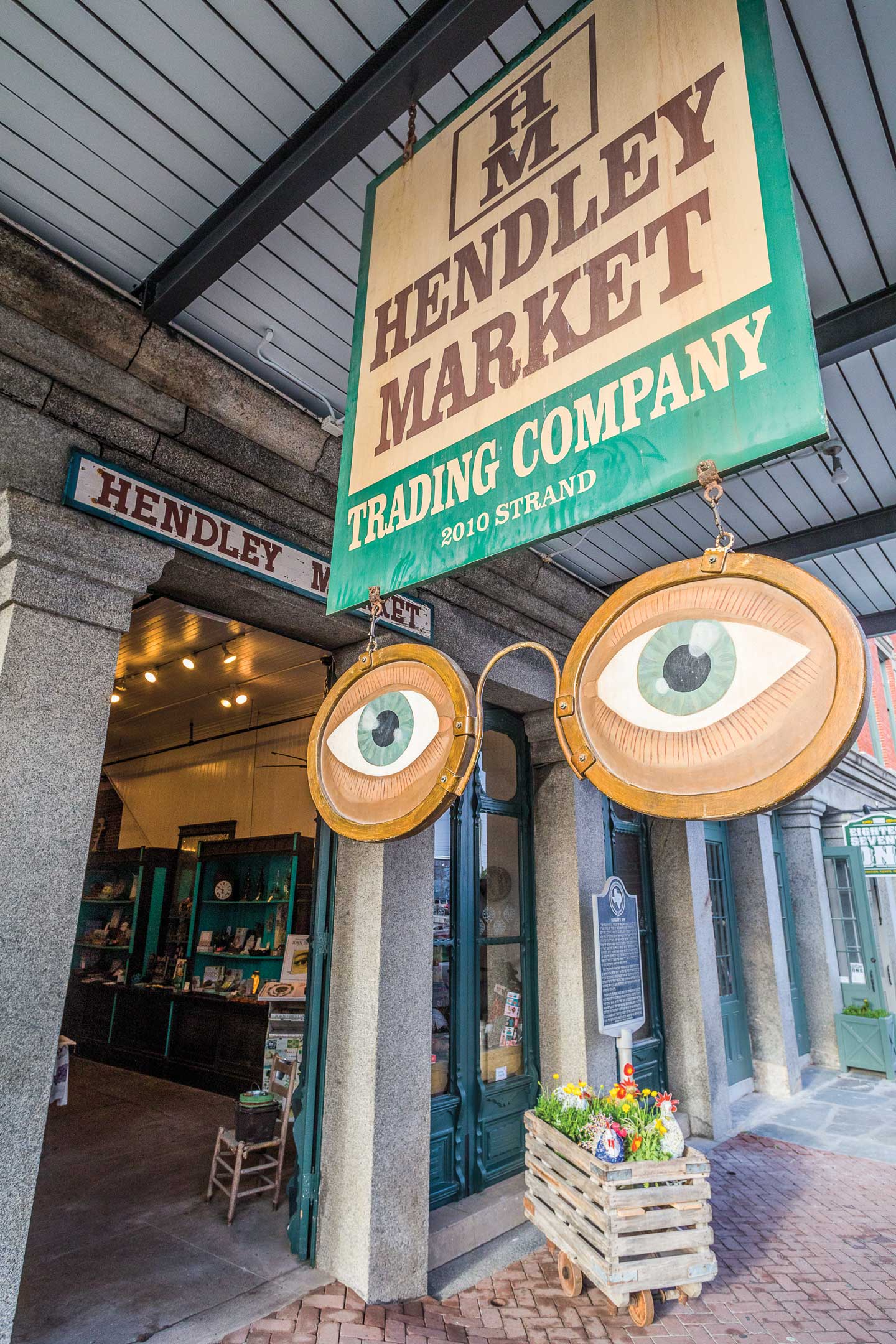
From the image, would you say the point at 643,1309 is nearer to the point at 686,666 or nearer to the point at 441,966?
the point at 441,966

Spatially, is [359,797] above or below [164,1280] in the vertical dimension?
above

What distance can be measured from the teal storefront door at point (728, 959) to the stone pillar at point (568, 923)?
2.61m

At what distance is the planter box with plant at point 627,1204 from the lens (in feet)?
11.4

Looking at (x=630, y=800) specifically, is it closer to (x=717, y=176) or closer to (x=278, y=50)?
(x=717, y=176)

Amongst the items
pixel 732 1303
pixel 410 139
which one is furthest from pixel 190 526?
pixel 732 1303

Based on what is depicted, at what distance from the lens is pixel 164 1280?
12.1ft

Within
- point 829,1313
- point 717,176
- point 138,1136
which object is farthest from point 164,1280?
point 717,176

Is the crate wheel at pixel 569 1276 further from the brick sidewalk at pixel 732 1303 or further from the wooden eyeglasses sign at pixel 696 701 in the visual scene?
the wooden eyeglasses sign at pixel 696 701

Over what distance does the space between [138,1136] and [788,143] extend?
7.71m

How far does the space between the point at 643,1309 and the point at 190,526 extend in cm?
435

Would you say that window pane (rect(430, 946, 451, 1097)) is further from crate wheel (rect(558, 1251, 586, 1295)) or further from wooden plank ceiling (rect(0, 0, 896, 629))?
wooden plank ceiling (rect(0, 0, 896, 629))

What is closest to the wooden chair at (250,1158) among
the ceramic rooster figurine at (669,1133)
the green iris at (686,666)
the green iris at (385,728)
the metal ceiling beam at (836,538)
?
the ceramic rooster figurine at (669,1133)

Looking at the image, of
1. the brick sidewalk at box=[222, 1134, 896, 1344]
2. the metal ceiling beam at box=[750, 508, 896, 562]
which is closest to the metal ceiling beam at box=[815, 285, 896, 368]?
the metal ceiling beam at box=[750, 508, 896, 562]

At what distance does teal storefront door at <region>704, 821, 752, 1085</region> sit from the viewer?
7.81m
